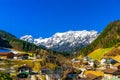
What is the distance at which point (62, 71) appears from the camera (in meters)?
120

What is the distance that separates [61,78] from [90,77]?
30.4 ft

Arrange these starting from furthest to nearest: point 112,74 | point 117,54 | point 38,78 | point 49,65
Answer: point 117,54 < point 49,65 < point 112,74 < point 38,78

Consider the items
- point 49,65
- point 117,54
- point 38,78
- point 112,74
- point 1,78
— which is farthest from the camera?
point 117,54

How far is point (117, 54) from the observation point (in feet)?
650

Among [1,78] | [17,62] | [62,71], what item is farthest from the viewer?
[17,62]

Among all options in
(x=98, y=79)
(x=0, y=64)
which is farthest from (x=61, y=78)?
(x=0, y=64)

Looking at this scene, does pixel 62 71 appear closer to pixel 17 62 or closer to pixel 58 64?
pixel 58 64

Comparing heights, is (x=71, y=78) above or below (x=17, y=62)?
below

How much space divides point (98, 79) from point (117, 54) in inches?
3740

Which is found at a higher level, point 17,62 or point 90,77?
point 17,62

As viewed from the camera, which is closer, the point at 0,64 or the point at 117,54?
the point at 0,64

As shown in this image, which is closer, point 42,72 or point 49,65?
point 42,72

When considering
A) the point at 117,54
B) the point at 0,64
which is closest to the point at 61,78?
the point at 0,64

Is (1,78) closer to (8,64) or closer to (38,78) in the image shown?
(38,78)
